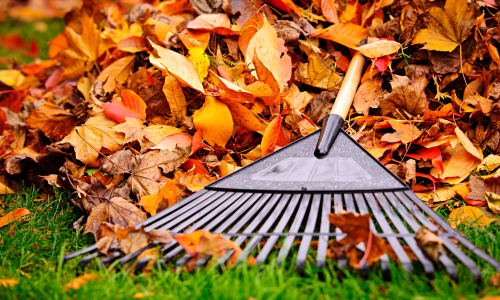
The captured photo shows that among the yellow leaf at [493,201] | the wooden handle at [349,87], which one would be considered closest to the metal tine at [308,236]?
the wooden handle at [349,87]

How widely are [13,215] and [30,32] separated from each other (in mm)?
2602

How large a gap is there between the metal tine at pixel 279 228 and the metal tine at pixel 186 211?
0.20 metres

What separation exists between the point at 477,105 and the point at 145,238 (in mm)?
1253

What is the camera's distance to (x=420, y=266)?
86 centimetres

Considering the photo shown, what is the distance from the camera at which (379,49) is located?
1459 millimetres

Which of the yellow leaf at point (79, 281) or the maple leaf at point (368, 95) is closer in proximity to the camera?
the yellow leaf at point (79, 281)

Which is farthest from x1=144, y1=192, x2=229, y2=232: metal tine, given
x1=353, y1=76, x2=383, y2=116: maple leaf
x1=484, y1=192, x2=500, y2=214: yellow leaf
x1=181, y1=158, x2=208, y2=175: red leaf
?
x1=484, y1=192, x2=500, y2=214: yellow leaf

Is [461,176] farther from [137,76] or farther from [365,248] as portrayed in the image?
[137,76]

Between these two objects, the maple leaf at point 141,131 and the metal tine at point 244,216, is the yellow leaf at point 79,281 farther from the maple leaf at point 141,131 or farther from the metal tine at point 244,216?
the maple leaf at point 141,131

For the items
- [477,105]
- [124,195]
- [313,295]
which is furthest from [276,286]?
[477,105]

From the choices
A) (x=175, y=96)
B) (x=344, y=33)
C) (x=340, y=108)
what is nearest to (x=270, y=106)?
(x=340, y=108)

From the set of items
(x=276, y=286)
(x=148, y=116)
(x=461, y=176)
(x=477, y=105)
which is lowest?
(x=276, y=286)

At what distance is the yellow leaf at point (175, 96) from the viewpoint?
1404 mm

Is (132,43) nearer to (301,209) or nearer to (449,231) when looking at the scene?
(301,209)
